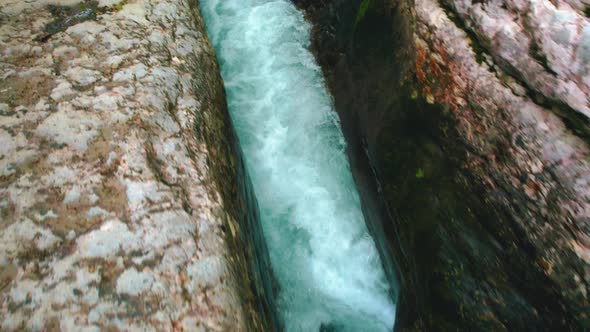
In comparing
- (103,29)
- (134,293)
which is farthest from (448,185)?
(103,29)

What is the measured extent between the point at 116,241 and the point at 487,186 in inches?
82.4

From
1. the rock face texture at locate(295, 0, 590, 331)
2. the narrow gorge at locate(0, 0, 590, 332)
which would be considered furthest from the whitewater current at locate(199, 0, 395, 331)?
the rock face texture at locate(295, 0, 590, 331)

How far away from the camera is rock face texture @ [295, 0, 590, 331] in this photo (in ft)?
5.78

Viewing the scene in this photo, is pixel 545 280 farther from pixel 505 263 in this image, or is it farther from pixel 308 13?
pixel 308 13

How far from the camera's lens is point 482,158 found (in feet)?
7.17

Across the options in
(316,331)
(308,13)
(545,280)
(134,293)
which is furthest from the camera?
(308,13)

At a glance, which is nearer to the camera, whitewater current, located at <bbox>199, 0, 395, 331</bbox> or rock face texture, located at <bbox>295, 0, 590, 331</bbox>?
rock face texture, located at <bbox>295, 0, 590, 331</bbox>

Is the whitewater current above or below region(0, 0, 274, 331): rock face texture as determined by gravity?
below

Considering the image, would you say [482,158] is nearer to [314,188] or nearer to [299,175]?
[314,188]

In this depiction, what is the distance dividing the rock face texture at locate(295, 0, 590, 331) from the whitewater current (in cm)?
46

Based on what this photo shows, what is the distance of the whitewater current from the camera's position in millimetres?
3250

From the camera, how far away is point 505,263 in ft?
6.91

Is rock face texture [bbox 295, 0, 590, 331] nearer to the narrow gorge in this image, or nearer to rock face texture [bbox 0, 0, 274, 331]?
the narrow gorge

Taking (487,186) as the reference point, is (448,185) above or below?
below
